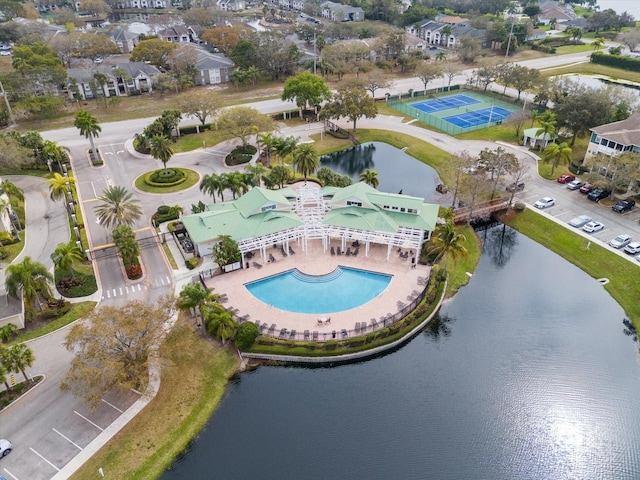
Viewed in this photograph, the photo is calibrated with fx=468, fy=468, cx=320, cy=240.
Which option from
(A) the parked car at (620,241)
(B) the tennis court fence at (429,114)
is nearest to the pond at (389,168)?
(B) the tennis court fence at (429,114)

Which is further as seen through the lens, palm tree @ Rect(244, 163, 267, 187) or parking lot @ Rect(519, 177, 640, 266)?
palm tree @ Rect(244, 163, 267, 187)

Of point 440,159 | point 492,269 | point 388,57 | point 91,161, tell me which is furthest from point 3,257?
point 388,57

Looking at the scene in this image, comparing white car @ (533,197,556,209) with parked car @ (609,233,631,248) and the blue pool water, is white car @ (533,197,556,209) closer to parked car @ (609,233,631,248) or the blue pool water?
parked car @ (609,233,631,248)

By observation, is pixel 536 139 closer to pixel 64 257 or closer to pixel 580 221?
pixel 580 221

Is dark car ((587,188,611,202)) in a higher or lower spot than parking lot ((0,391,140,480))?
higher

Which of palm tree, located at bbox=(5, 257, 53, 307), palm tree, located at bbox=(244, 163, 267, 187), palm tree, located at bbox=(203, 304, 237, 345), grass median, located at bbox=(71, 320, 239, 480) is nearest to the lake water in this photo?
grass median, located at bbox=(71, 320, 239, 480)

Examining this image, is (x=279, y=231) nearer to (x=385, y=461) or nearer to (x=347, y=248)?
(x=347, y=248)

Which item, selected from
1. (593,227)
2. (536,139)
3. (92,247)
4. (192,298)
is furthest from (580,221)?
(92,247)

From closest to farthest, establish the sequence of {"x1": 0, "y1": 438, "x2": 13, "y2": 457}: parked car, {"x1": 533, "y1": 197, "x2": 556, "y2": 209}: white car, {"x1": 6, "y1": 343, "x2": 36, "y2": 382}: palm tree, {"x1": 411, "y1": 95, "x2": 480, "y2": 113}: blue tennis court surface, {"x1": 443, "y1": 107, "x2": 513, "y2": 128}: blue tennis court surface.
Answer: {"x1": 0, "y1": 438, "x2": 13, "y2": 457}: parked car, {"x1": 6, "y1": 343, "x2": 36, "y2": 382}: palm tree, {"x1": 533, "y1": 197, "x2": 556, "y2": 209}: white car, {"x1": 443, "y1": 107, "x2": 513, "y2": 128}: blue tennis court surface, {"x1": 411, "y1": 95, "x2": 480, "y2": 113}: blue tennis court surface
